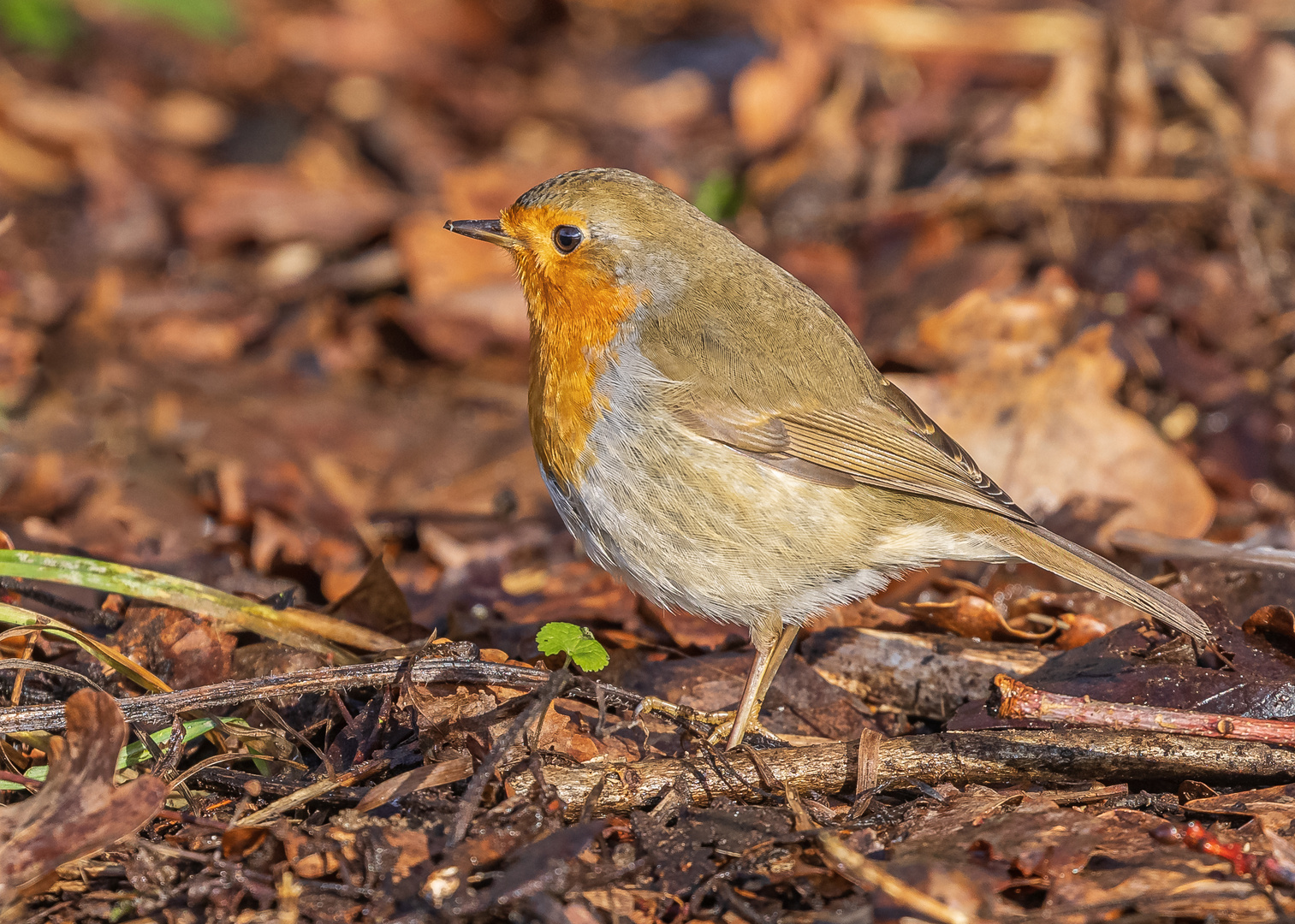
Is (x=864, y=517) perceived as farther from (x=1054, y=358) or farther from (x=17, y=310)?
(x=17, y=310)

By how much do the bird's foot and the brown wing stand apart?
73cm

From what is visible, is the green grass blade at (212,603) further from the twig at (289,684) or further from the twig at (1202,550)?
the twig at (1202,550)

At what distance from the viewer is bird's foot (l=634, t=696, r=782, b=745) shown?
3020mm

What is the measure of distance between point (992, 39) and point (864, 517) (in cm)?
537

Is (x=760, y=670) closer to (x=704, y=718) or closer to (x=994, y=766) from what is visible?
(x=704, y=718)

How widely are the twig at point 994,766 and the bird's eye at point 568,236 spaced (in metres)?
1.69

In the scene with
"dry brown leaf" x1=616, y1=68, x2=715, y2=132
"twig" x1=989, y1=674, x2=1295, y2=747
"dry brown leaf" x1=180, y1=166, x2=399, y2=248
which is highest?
"dry brown leaf" x1=616, y1=68, x2=715, y2=132

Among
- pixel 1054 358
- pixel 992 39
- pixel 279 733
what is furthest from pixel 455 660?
pixel 992 39

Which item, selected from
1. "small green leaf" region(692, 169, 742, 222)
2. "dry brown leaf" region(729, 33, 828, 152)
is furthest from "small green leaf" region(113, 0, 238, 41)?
"small green leaf" region(692, 169, 742, 222)

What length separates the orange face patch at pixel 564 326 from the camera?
341 cm

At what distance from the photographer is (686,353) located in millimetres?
3471

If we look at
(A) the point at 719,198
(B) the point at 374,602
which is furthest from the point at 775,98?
(B) the point at 374,602

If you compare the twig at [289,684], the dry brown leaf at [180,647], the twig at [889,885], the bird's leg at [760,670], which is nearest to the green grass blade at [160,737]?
the twig at [289,684]

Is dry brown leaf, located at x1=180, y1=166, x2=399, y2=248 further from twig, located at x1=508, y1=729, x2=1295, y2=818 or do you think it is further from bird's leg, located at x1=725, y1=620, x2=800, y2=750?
twig, located at x1=508, y1=729, x2=1295, y2=818
